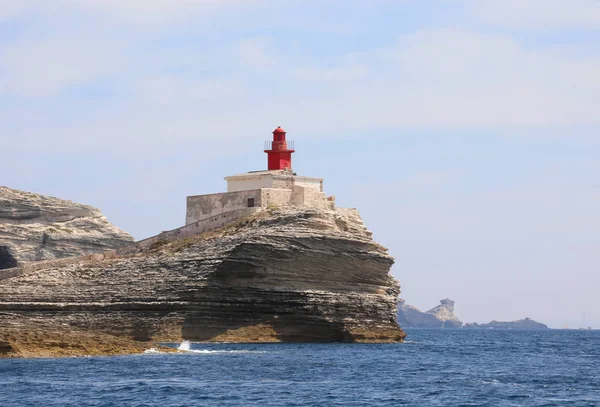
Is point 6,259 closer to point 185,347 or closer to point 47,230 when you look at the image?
point 47,230

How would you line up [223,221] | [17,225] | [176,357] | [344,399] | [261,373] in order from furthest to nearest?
[17,225] < [223,221] < [176,357] < [261,373] < [344,399]

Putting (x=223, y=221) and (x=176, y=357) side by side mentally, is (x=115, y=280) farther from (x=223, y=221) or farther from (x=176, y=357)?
(x=176, y=357)

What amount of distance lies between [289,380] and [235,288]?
1786cm

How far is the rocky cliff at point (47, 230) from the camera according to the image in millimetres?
90125

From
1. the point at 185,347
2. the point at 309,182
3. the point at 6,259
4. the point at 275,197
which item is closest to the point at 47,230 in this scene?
the point at 6,259

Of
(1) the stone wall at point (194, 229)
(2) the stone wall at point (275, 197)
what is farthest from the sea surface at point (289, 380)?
(2) the stone wall at point (275, 197)

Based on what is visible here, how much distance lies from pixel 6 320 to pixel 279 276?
13.3 m

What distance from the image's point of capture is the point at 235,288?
5588cm

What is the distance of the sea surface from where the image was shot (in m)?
33.6

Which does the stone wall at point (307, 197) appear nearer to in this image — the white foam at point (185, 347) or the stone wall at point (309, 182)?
the stone wall at point (309, 182)

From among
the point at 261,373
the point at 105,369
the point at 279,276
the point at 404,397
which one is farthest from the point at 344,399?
the point at 279,276

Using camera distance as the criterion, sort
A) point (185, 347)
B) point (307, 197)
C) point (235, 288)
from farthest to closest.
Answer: point (307, 197), point (235, 288), point (185, 347)

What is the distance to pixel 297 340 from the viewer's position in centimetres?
5734

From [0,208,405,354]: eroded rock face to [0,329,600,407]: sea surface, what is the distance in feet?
12.0
